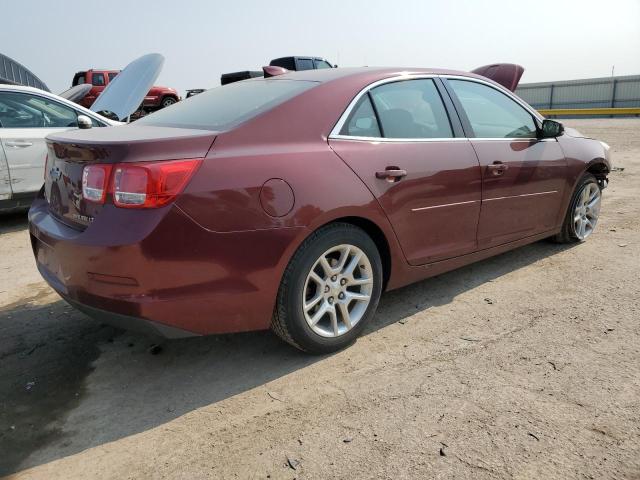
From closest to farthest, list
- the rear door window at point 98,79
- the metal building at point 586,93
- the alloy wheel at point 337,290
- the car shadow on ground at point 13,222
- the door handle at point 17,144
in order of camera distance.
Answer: the alloy wheel at point 337,290
the door handle at point 17,144
the car shadow on ground at point 13,222
the rear door window at point 98,79
the metal building at point 586,93

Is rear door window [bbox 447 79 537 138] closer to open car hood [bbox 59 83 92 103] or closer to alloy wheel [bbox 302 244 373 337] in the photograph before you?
alloy wheel [bbox 302 244 373 337]

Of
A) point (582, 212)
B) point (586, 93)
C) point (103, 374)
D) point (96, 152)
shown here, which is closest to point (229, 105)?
point (96, 152)

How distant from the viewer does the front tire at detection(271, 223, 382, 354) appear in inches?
105

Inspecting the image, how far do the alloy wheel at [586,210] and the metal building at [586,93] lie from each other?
28.9m

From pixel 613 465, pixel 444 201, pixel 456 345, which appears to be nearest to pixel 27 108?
pixel 444 201

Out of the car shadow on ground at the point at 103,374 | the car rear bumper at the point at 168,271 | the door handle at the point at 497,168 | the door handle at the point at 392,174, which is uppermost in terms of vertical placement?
the door handle at the point at 392,174

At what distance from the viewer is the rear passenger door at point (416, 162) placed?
2955 millimetres

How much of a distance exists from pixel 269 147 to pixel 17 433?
1.75 metres

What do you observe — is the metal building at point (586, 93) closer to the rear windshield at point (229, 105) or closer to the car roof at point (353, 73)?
the car roof at point (353, 73)

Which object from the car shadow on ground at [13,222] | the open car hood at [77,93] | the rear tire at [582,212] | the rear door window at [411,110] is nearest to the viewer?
the rear door window at [411,110]

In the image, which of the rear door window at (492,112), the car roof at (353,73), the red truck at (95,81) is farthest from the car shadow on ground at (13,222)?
the red truck at (95,81)

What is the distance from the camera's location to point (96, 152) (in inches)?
94.8

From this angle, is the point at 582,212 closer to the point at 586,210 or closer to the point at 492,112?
the point at 586,210

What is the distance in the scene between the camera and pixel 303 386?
8.73ft
